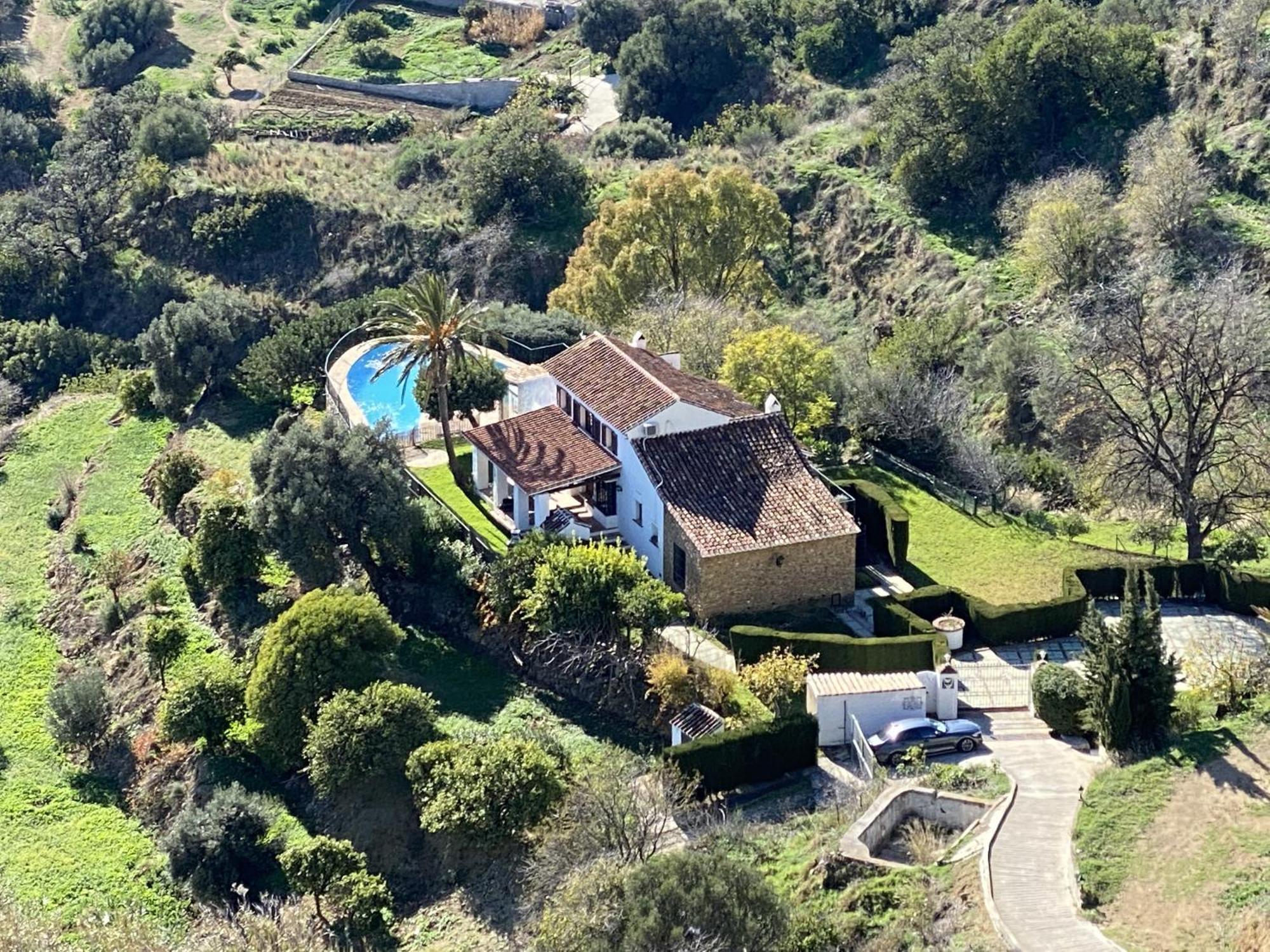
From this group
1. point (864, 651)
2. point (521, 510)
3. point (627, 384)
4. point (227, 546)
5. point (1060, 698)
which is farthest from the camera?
point (227, 546)

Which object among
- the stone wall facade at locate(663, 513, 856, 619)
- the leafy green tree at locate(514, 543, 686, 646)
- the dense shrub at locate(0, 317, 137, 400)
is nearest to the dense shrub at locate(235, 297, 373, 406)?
the dense shrub at locate(0, 317, 137, 400)

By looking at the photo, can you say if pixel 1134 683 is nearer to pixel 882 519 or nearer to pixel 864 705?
pixel 864 705

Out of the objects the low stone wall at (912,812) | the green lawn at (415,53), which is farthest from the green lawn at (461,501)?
the green lawn at (415,53)

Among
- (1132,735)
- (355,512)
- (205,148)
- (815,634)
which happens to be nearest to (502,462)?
(355,512)

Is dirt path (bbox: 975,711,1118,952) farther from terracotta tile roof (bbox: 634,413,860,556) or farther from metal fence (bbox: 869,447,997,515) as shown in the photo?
metal fence (bbox: 869,447,997,515)

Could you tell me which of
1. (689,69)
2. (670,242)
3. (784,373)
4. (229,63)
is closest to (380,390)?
(670,242)

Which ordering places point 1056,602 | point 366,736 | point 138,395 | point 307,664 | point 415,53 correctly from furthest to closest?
point 415,53
point 138,395
point 1056,602
point 307,664
point 366,736
